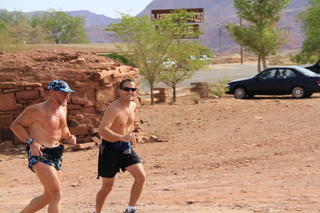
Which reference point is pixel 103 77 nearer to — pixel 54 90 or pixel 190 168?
pixel 190 168

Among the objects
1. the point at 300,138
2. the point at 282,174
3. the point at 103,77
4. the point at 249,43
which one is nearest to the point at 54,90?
the point at 282,174

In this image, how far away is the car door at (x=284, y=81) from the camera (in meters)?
20.1

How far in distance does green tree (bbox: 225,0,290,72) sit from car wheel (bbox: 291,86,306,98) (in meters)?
9.15

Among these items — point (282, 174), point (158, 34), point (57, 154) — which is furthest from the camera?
point (158, 34)

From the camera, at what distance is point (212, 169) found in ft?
30.4

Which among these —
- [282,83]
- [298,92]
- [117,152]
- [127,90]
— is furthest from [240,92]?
[117,152]

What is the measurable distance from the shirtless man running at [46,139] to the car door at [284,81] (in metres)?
16.0

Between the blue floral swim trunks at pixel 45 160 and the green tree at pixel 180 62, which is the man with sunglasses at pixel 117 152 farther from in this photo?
the green tree at pixel 180 62

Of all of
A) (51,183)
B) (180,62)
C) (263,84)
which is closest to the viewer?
(51,183)

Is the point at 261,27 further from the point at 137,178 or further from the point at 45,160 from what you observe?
the point at 45,160

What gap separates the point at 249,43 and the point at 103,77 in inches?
734

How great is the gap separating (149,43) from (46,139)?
15.1 metres

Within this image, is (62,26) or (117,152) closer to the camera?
(117,152)

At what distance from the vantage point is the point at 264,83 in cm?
2064
